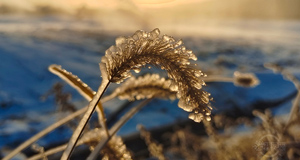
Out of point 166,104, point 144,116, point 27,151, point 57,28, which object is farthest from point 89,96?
point 57,28

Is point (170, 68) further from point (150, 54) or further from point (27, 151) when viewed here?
point (27, 151)

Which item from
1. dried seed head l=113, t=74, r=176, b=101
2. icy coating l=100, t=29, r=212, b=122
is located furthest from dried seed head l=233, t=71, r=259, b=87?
icy coating l=100, t=29, r=212, b=122

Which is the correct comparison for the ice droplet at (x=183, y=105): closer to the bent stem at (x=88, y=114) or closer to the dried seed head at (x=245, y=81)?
the bent stem at (x=88, y=114)

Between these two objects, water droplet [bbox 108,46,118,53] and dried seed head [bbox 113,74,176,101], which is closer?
water droplet [bbox 108,46,118,53]

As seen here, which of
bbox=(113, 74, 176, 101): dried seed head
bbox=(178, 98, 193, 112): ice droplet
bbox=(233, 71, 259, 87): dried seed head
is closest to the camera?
bbox=(178, 98, 193, 112): ice droplet

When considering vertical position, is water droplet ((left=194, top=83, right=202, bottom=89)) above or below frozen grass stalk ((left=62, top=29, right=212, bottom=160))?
below

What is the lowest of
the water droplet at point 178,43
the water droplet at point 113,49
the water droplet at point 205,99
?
the water droplet at point 205,99

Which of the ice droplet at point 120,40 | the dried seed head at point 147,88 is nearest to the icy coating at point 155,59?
the ice droplet at point 120,40

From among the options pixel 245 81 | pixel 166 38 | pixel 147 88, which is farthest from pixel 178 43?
pixel 245 81

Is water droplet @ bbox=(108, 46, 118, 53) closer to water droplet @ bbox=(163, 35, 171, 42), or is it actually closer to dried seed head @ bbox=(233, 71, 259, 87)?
water droplet @ bbox=(163, 35, 171, 42)

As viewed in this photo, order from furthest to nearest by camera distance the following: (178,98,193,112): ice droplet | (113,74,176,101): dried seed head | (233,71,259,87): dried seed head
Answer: (233,71,259,87): dried seed head → (113,74,176,101): dried seed head → (178,98,193,112): ice droplet
